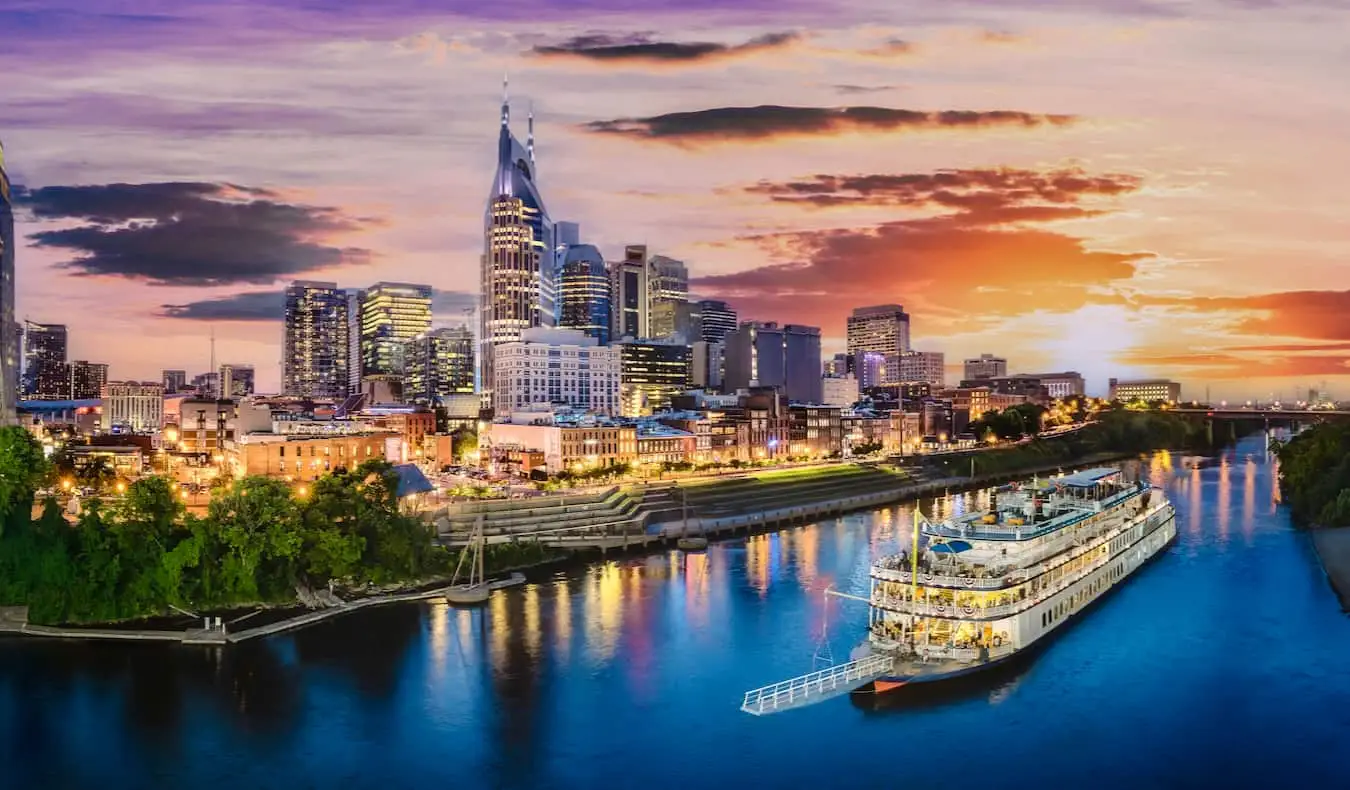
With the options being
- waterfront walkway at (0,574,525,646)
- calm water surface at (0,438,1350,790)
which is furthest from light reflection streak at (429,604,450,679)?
waterfront walkway at (0,574,525,646)

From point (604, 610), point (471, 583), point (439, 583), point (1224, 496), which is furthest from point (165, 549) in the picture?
point (1224, 496)

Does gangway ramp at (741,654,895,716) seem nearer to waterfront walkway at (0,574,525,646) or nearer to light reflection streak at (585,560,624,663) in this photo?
light reflection streak at (585,560,624,663)

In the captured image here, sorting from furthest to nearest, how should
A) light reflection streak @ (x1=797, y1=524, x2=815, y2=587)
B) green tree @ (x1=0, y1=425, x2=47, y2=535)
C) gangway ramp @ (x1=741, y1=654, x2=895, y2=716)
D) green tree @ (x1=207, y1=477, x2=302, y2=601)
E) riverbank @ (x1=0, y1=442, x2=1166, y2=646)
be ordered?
light reflection streak @ (x1=797, y1=524, x2=815, y2=587)
green tree @ (x1=207, y1=477, x2=302, y2=601)
green tree @ (x1=0, y1=425, x2=47, y2=535)
riverbank @ (x1=0, y1=442, x2=1166, y2=646)
gangway ramp @ (x1=741, y1=654, x2=895, y2=716)

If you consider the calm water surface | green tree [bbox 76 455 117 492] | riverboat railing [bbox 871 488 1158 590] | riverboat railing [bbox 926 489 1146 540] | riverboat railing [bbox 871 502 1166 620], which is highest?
green tree [bbox 76 455 117 492]

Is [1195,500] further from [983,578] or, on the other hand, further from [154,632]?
[154,632]

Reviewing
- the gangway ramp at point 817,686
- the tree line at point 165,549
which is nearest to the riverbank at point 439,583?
the tree line at point 165,549

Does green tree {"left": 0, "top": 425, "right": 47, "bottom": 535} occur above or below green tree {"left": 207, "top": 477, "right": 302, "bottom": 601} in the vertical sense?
above

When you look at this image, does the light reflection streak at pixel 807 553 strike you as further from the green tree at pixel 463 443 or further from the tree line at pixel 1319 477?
the green tree at pixel 463 443
